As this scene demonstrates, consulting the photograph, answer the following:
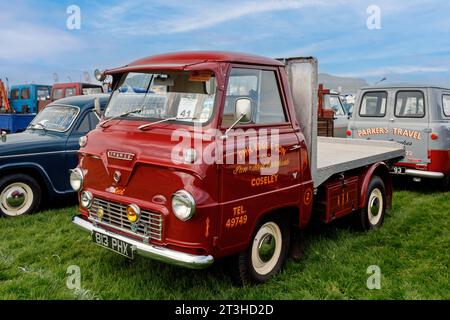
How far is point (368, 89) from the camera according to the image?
858 centimetres

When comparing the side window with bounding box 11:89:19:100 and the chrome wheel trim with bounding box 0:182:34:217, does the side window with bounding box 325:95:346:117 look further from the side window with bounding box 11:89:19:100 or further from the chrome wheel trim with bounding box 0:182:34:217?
the side window with bounding box 11:89:19:100

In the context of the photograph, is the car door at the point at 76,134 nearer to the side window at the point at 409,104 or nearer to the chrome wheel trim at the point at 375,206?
the chrome wheel trim at the point at 375,206

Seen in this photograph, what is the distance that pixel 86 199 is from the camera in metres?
4.07

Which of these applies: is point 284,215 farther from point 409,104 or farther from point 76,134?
point 409,104

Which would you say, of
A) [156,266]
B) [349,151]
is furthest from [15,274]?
[349,151]

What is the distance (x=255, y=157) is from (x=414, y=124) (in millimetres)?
5164

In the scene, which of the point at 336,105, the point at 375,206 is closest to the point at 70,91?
the point at 336,105

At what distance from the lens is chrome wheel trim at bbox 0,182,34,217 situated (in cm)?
619

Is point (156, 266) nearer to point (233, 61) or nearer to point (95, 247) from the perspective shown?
point (95, 247)

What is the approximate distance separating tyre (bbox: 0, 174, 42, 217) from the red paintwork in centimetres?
262

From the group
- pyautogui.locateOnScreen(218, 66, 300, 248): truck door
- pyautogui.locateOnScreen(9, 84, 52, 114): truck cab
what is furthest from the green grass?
pyautogui.locateOnScreen(9, 84, 52, 114): truck cab

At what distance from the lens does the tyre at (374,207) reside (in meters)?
5.56

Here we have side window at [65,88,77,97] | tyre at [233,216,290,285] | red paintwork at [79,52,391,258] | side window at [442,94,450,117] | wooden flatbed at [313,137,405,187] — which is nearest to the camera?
red paintwork at [79,52,391,258]

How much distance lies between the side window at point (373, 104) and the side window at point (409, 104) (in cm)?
27
